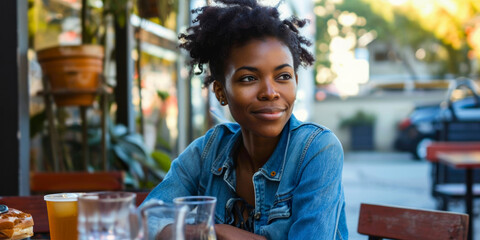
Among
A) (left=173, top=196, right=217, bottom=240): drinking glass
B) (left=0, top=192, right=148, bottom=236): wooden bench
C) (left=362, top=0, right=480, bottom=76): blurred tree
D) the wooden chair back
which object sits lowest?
the wooden chair back

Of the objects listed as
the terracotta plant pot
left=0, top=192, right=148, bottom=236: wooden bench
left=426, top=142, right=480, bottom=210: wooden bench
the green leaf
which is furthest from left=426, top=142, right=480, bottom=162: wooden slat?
left=0, top=192, right=148, bottom=236: wooden bench

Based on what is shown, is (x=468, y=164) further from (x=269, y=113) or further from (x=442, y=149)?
(x=269, y=113)

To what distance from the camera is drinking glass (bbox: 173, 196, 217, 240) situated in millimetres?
994

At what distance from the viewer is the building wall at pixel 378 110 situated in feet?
57.3

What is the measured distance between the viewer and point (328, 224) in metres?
1.50

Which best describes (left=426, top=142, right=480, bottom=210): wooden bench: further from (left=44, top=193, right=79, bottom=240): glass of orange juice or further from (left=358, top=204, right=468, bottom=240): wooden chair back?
(left=44, top=193, right=79, bottom=240): glass of orange juice

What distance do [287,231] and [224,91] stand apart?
1.75 feet

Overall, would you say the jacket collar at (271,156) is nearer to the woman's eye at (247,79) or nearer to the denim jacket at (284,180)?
the denim jacket at (284,180)

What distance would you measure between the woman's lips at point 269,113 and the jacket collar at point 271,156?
0.45ft

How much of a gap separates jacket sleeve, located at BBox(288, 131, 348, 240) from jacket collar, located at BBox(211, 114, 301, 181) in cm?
10

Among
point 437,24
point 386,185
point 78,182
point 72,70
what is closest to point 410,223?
point 78,182

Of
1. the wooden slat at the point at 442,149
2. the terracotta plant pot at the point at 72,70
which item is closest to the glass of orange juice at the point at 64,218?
the terracotta plant pot at the point at 72,70

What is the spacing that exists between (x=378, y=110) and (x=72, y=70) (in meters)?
15.2

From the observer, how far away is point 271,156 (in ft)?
5.74
